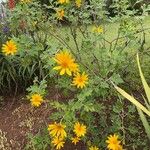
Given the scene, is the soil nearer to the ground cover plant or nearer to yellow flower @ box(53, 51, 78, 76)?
the ground cover plant

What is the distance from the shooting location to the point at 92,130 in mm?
4098

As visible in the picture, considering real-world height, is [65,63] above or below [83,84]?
above

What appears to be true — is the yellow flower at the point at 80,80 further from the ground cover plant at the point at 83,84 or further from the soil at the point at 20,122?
the soil at the point at 20,122

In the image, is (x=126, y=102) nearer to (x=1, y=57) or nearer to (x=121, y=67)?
(x=121, y=67)

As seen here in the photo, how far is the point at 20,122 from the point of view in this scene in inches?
197

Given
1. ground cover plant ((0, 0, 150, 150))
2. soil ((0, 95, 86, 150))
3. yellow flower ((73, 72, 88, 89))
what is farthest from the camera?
soil ((0, 95, 86, 150))

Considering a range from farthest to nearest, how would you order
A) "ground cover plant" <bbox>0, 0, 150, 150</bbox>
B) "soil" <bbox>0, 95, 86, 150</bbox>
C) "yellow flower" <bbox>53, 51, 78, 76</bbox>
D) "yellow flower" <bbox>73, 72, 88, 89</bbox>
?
"soil" <bbox>0, 95, 86, 150</bbox>
"ground cover plant" <bbox>0, 0, 150, 150</bbox>
"yellow flower" <bbox>73, 72, 88, 89</bbox>
"yellow flower" <bbox>53, 51, 78, 76</bbox>

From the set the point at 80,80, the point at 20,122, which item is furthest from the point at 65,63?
the point at 20,122

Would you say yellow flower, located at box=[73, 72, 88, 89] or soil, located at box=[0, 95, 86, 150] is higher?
yellow flower, located at box=[73, 72, 88, 89]

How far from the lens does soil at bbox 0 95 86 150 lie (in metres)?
4.65

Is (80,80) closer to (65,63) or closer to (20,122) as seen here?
(65,63)

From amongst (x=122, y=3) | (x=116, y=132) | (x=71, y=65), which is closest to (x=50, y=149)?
(x=116, y=132)

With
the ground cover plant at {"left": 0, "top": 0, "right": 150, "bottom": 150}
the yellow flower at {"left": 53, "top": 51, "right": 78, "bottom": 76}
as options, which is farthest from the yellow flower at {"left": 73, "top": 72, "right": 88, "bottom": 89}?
the yellow flower at {"left": 53, "top": 51, "right": 78, "bottom": 76}

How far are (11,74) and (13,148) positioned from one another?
106cm
